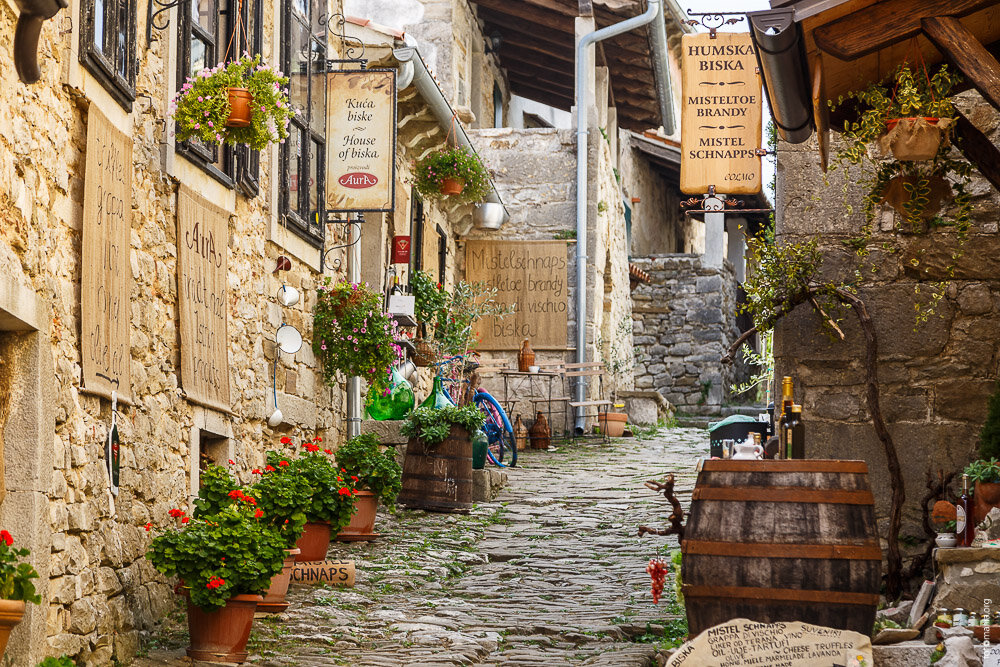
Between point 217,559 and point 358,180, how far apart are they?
4339 millimetres

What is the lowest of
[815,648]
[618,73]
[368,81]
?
[815,648]

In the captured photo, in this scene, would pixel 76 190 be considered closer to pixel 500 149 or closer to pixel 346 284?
Answer: pixel 346 284

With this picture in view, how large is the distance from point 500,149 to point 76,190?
11531 millimetres

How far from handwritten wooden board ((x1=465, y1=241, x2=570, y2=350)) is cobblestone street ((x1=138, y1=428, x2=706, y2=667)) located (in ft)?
13.9

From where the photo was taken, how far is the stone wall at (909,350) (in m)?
6.77

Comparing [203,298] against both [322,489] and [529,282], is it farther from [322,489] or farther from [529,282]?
[529,282]

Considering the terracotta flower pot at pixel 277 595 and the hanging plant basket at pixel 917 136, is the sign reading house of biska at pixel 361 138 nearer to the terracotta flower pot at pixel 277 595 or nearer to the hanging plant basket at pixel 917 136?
the terracotta flower pot at pixel 277 595

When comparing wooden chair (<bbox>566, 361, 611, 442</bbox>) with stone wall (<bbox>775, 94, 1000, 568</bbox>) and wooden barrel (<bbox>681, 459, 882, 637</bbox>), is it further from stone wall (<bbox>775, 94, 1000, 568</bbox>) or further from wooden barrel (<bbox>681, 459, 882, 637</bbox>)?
wooden barrel (<bbox>681, 459, 882, 637</bbox>)

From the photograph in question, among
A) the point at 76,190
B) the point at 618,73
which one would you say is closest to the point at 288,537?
the point at 76,190

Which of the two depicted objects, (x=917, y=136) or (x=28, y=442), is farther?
(x=917, y=136)

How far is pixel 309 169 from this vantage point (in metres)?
9.42

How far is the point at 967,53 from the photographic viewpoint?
498 centimetres

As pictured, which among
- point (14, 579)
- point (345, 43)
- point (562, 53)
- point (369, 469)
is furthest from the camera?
point (562, 53)

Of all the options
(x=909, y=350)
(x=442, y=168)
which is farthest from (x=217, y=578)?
(x=442, y=168)
